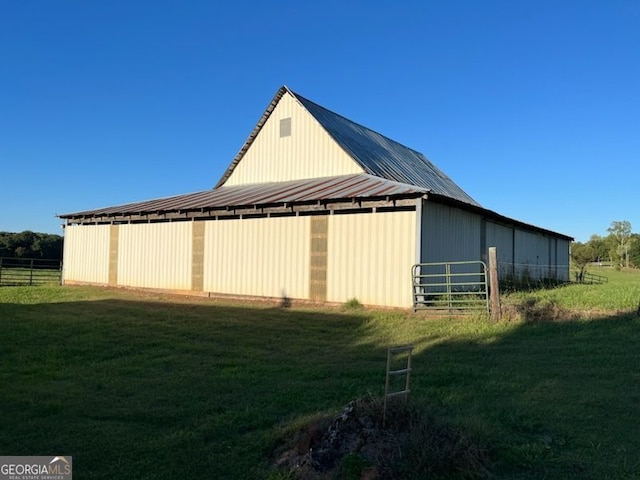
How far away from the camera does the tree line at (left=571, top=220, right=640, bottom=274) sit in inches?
2854

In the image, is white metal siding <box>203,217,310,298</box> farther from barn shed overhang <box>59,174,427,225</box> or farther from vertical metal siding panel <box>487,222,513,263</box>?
vertical metal siding panel <box>487,222,513,263</box>

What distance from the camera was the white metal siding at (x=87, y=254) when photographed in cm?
2419

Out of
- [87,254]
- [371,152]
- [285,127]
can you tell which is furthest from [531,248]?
[87,254]

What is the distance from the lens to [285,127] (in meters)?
24.3

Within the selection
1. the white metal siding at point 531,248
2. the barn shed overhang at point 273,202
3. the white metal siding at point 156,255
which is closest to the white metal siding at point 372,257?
the barn shed overhang at point 273,202

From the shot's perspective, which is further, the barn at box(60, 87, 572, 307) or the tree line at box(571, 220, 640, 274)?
the tree line at box(571, 220, 640, 274)

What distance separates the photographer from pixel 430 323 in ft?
42.1

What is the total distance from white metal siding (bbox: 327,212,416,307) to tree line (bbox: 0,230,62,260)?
44.0 metres

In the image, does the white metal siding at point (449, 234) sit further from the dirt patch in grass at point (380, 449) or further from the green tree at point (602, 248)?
the green tree at point (602, 248)

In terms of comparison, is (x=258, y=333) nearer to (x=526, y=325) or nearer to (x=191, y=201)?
(x=526, y=325)

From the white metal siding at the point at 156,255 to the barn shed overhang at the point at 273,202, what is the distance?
450mm

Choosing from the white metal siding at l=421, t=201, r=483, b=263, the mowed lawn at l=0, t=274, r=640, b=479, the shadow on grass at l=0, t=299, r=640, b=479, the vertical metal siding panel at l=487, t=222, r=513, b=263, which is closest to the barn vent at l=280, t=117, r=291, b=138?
the white metal siding at l=421, t=201, r=483, b=263

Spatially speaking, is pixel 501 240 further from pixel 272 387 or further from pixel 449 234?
pixel 272 387

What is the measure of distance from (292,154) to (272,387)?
683 inches
